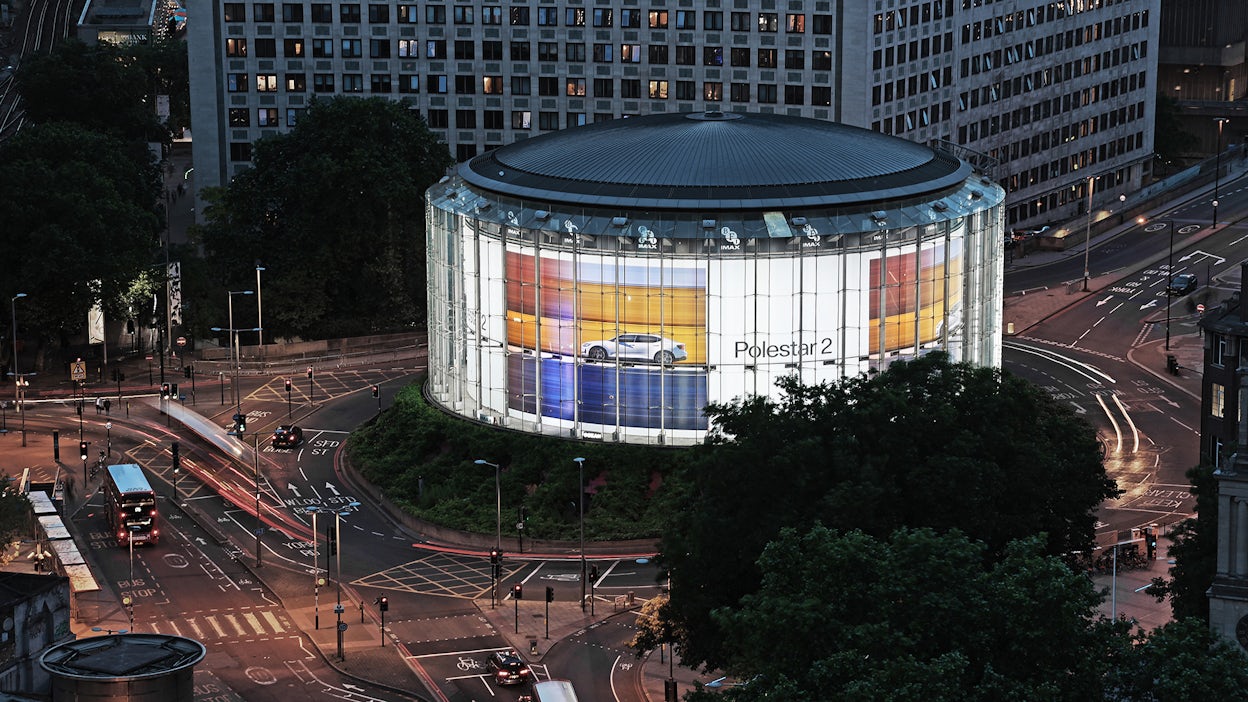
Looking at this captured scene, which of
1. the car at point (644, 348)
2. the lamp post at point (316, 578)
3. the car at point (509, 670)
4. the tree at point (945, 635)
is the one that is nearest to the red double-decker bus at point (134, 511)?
the lamp post at point (316, 578)

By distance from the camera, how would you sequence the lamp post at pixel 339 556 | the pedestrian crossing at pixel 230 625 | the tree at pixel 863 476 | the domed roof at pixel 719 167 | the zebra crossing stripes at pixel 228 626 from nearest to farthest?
1. the tree at pixel 863 476
2. the lamp post at pixel 339 556
3. the pedestrian crossing at pixel 230 625
4. the zebra crossing stripes at pixel 228 626
5. the domed roof at pixel 719 167

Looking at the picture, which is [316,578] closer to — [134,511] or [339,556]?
[339,556]

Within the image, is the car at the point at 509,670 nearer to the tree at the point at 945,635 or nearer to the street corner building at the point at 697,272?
the tree at the point at 945,635

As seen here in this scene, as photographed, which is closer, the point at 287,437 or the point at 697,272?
the point at 697,272

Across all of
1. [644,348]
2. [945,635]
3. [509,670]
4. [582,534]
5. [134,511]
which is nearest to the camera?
[945,635]

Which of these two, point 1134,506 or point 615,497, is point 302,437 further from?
point 1134,506

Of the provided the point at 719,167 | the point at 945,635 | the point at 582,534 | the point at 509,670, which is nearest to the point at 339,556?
the point at 582,534

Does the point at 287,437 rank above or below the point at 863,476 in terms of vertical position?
below

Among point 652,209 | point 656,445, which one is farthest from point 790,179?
point 656,445
